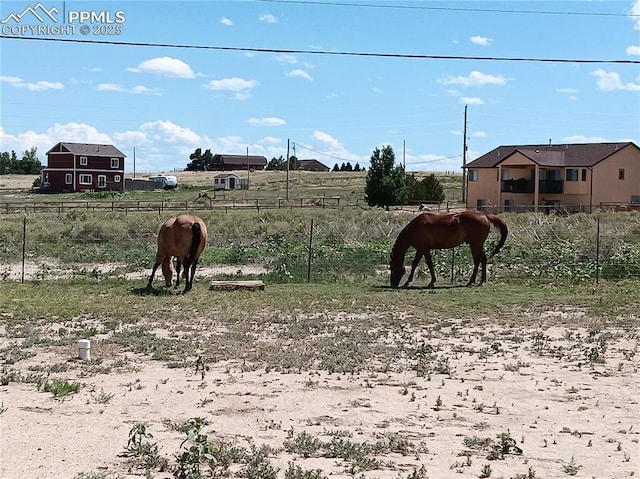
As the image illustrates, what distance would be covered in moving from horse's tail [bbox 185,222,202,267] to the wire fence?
2.14 m

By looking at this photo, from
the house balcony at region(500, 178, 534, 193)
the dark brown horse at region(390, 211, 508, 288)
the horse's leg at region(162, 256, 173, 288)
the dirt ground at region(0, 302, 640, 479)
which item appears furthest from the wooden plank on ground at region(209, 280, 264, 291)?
the house balcony at region(500, 178, 534, 193)

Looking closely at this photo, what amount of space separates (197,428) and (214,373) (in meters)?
3.15

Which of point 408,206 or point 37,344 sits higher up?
point 408,206

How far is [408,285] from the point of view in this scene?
17.8 metres

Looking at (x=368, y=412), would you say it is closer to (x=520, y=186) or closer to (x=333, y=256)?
(x=333, y=256)

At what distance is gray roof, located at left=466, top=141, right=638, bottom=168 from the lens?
168ft

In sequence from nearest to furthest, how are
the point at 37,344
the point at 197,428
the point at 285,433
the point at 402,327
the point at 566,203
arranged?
the point at 197,428, the point at 285,433, the point at 37,344, the point at 402,327, the point at 566,203

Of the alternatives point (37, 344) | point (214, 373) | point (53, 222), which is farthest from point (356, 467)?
point (53, 222)

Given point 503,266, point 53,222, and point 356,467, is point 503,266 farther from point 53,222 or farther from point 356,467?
point 53,222

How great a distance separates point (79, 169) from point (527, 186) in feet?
153

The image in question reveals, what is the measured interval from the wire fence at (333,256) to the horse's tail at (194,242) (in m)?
2.14

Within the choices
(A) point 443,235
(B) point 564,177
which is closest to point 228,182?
(B) point 564,177

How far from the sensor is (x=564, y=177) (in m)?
52.1

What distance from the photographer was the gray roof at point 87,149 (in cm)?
7938
